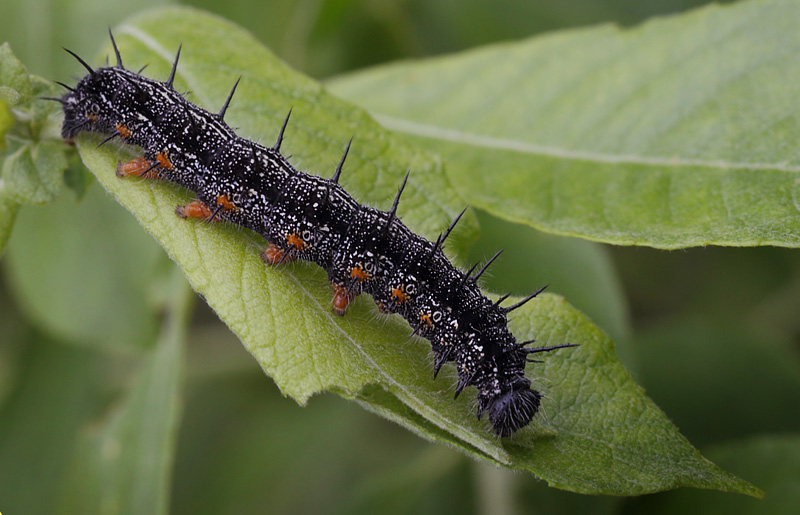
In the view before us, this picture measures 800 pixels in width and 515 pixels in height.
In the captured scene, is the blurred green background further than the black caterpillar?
Yes

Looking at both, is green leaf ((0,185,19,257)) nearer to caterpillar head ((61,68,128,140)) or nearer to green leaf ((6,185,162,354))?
caterpillar head ((61,68,128,140))

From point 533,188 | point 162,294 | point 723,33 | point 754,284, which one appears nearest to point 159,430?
point 162,294

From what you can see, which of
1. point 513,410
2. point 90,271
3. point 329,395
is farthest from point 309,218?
point 329,395

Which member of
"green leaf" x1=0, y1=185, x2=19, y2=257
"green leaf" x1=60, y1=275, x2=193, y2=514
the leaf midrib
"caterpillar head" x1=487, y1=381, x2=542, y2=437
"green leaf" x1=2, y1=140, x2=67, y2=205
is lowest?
"green leaf" x1=60, y1=275, x2=193, y2=514

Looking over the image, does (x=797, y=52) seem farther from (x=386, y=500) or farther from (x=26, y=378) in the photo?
(x=26, y=378)

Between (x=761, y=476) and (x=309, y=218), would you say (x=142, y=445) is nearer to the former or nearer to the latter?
(x=309, y=218)

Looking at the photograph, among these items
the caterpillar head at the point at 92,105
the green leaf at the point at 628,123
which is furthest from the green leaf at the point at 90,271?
the green leaf at the point at 628,123

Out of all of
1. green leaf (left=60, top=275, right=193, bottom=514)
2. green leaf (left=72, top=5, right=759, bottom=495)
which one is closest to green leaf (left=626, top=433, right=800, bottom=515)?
green leaf (left=72, top=5, right=759, bottom=495)
